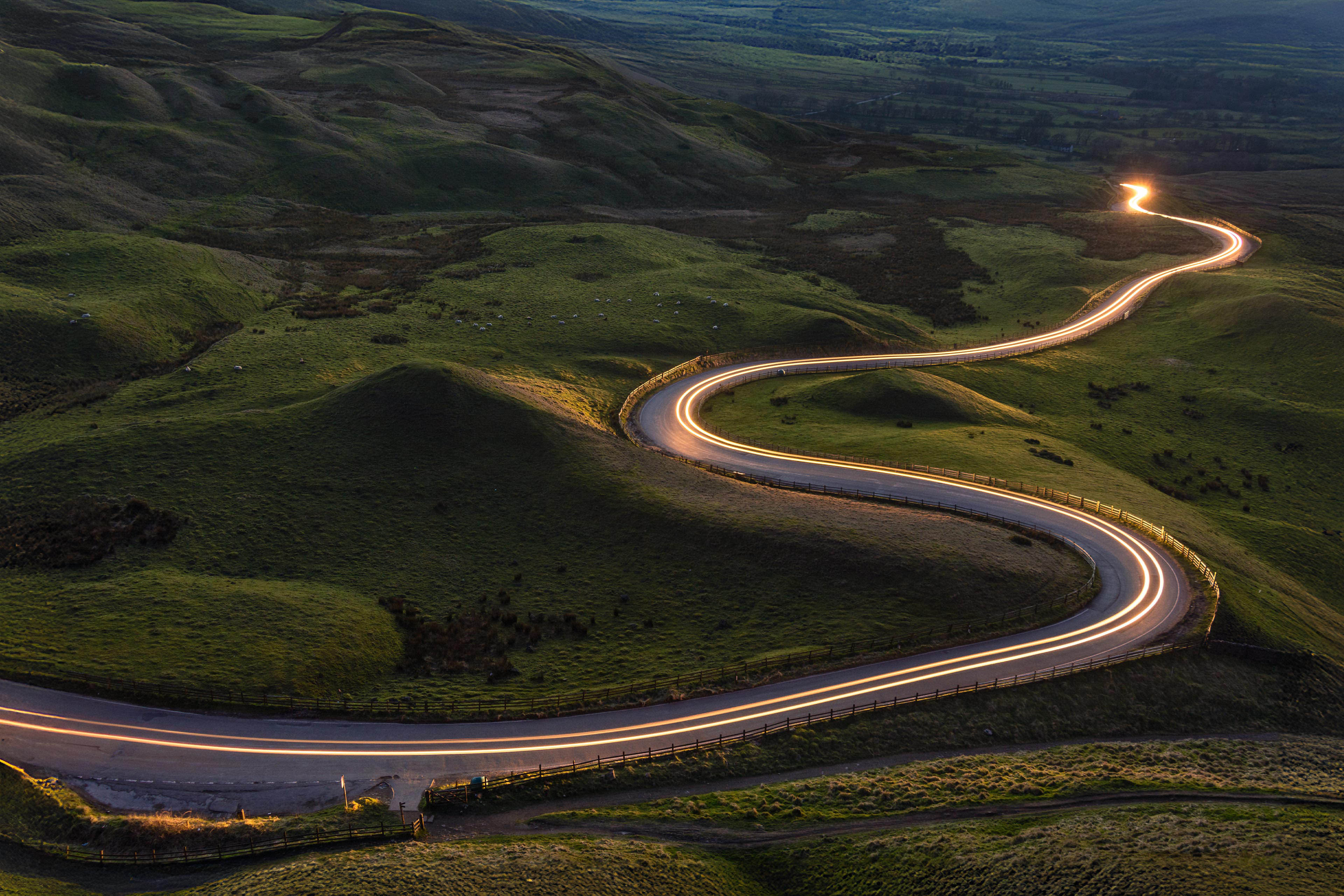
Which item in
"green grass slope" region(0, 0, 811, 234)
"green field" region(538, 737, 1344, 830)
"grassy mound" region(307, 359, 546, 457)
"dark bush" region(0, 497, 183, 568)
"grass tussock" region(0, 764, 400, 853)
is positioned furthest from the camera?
"green grass slope" region(0, 0, 811, 234)

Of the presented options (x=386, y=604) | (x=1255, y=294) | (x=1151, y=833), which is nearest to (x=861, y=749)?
(x=1151, y=833)

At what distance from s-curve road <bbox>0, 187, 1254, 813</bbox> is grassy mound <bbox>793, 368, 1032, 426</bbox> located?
34125 millimetres

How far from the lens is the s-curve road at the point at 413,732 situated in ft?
124

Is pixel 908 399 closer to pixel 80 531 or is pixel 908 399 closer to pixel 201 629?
pixel 201 629

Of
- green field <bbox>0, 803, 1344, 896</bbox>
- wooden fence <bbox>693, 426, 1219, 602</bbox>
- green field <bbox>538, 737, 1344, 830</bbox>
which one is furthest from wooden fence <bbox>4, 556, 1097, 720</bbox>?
wooden fence <bbox>693, 426, 1219, 602</bbox>

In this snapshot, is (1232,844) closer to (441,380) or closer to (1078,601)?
(1078,601)

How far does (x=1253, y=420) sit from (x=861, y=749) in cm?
8334

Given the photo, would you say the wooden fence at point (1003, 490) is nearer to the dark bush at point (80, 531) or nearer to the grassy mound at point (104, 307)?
the dark bush at point (80, 531)

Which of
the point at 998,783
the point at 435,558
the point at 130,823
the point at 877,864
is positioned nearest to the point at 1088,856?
the point at 998,783

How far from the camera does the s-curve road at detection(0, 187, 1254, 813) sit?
124ft

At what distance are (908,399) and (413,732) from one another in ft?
215

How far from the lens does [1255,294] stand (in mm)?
127562

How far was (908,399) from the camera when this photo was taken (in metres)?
91.1

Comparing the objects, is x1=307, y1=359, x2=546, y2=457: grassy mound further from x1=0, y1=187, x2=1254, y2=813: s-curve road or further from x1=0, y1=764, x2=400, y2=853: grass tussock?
x1=0, y1=764, x2=400, y2=853: grass tussock
